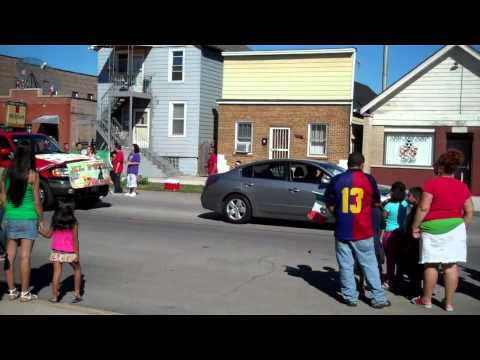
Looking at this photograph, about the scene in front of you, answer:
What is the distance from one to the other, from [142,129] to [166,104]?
212 centimetres

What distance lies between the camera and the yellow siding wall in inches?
1019

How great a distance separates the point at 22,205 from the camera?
614cm

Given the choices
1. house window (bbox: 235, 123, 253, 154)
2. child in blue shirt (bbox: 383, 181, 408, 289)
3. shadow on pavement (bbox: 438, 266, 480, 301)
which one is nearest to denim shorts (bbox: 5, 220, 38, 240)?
child in blue shirt (bbox: 383, 181, 408, 289)

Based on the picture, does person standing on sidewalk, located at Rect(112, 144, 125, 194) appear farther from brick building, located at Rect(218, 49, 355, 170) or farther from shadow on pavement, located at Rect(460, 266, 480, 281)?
shadow on pavement, located at Rect(460, 266, 480, 281)

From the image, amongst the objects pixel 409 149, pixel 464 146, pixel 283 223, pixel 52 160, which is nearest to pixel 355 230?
pixel 283 223

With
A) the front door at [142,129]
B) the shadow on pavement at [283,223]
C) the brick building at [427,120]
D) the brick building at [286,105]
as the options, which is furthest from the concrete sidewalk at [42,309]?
the front door at [142,129]

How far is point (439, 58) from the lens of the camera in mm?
23266

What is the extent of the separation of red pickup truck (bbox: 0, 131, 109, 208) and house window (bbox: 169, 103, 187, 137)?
16.0 meters

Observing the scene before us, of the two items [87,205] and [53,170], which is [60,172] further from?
[87,205]

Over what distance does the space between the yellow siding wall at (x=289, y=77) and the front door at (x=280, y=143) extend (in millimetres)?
1608
